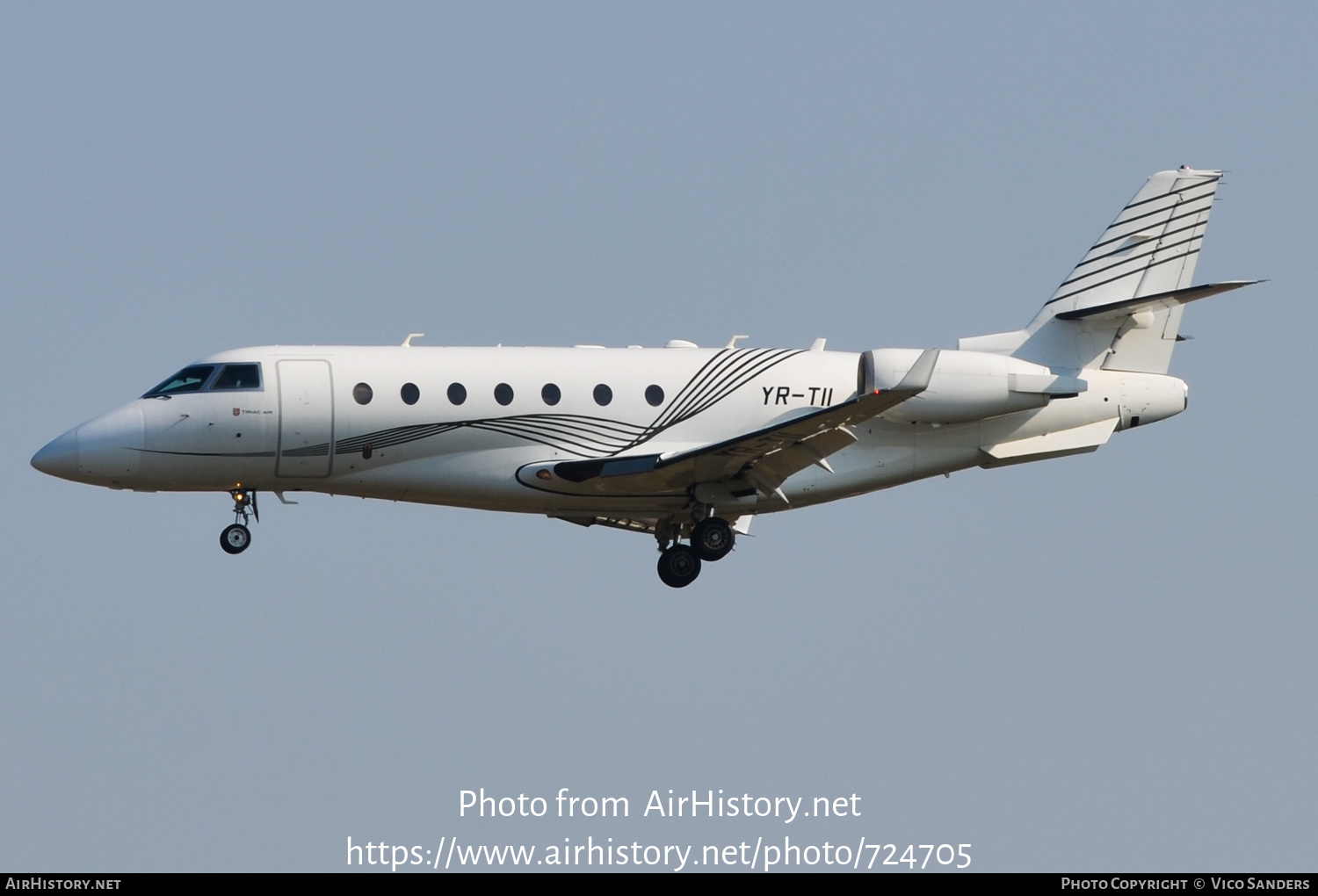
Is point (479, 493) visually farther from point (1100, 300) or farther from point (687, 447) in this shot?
point (1100, 300)

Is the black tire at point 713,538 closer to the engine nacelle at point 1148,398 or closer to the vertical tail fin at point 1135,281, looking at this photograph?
the vertical tail fin at point 1135,281

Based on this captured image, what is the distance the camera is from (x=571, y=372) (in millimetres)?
29562

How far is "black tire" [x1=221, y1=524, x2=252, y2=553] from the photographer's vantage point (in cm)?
2905

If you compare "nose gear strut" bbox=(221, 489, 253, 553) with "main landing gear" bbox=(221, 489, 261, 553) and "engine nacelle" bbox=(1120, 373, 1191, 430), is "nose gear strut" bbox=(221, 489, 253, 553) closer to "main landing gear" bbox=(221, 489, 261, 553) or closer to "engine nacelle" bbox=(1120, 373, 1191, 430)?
"main landing gear" bbox=(221, 489, 261, 553)

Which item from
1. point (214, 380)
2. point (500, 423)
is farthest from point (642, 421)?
point (214, 380)

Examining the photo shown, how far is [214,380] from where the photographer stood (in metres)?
28.8

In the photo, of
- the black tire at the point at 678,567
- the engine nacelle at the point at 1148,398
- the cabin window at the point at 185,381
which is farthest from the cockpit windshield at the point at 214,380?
the engine nacelle at the point at 1148,398

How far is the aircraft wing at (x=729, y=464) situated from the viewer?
27672 mm

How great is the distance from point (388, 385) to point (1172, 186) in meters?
13.6

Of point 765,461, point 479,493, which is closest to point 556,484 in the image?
point 479,493

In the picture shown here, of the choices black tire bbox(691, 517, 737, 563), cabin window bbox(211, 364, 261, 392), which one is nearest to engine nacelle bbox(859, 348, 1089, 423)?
black tire bbox(691, 517, 737, 563)

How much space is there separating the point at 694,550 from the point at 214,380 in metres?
7.73

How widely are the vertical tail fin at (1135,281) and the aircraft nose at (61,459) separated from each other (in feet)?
48.6

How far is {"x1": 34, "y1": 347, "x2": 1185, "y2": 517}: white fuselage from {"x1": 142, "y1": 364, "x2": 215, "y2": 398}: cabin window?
14 centimetres
